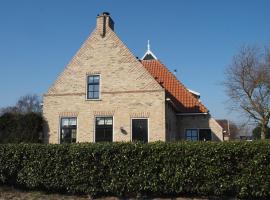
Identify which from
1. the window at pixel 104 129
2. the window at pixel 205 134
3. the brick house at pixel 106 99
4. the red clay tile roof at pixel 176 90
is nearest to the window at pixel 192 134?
the window at pixel 205 134

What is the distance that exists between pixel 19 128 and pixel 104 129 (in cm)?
528

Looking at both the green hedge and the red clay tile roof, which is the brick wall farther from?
the green hedge

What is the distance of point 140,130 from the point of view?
908 inches

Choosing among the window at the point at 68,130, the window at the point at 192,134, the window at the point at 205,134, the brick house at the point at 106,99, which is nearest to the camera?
the brick house at the point at 106,99

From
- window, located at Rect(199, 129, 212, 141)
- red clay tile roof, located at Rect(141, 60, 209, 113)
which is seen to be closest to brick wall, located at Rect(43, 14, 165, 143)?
red clay tile roof, located at Rect(141, 60, 209, 113)

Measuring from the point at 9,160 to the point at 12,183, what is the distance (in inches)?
38.9

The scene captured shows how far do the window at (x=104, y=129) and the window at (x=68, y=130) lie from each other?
154 cm

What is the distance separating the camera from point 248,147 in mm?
12148

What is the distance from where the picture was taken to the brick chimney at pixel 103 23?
2464 cm

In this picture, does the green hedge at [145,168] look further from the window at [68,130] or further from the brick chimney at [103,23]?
the brick chimney at [103,23]

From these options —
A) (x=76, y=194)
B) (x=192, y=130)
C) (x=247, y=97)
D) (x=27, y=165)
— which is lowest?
(x=76, y=194)

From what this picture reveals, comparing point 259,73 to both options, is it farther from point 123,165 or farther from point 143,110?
point 123,165

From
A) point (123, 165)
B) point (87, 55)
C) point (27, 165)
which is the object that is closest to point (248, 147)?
point (123, 165)

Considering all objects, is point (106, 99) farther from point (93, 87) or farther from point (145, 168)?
point (145, 168)
